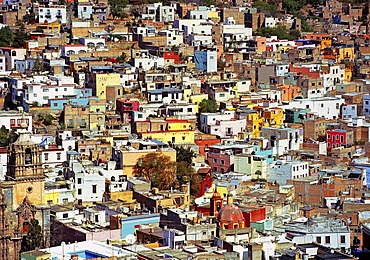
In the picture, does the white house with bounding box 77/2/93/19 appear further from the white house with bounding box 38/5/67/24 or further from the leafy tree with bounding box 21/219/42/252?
the leafy tree with bounding box 21/219/42/252

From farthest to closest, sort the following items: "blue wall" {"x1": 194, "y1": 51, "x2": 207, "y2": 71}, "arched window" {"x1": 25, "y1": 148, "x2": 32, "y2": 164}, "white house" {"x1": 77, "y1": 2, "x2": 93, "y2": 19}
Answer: "white house" {"x1": 77, "y1": 2, "x2": 93, "y2": 19}
"blue wall" {"x1": 194, "y1": 51, "x2": 207, "y2": 71}
"arched window" {"x1": 25, "y1": 148, "x2": 32, "y2": 164}

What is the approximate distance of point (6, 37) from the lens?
4747cm

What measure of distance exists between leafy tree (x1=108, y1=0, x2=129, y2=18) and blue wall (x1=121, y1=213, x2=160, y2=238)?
94.3 feet

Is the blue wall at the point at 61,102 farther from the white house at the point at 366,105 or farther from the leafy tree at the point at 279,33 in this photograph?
the leafy tree at the point at 279,33

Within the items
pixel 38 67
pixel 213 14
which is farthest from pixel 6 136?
pixel 213 14

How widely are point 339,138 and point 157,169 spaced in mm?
8082

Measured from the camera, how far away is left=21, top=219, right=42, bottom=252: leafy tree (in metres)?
24.8

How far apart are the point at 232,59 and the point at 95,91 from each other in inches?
356

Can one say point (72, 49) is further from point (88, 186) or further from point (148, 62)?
point (88, 186)

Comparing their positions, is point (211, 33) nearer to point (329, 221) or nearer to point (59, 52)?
point (59, 52)

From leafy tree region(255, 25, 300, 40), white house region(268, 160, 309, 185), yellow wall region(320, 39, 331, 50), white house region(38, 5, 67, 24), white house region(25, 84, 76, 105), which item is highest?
white house region(38, 5, 67, 24)

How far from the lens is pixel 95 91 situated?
133 feet

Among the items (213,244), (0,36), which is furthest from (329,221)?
(0,36)

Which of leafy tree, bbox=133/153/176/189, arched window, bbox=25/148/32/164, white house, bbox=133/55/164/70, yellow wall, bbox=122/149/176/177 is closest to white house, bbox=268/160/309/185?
leafy tree, bbox=133/153/176/189
